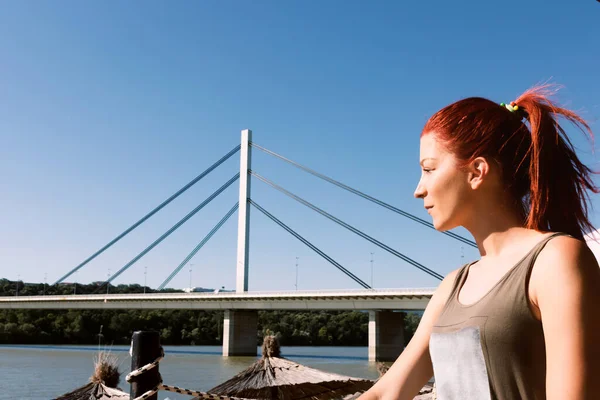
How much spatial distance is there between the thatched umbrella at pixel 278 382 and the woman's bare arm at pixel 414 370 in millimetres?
10025

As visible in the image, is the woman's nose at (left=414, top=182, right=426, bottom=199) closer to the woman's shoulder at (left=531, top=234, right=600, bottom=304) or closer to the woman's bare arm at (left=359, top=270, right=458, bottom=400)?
the woman's bare arm at (left=359, top=270, right=458, bottom=400)

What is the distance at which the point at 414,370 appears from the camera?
4.67 feet

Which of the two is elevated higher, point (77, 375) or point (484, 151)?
point (484, 151)

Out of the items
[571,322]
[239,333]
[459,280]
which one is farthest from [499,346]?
[239,333]

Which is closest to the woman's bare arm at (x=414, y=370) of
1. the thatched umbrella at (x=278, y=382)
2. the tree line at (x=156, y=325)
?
the thatched umbrella at (x=278, y=382)

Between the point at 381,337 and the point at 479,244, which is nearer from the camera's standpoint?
the point at 479,244

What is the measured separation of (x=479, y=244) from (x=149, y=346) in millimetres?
1444

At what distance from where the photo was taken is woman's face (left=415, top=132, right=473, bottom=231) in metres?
1.26

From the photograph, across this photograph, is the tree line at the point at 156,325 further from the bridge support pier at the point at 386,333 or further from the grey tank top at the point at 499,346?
the grey tank top at the point at 499,346

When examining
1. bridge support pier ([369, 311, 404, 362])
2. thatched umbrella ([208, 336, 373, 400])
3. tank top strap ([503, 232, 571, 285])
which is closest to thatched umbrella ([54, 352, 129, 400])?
thatched umbrella ([208, 336, 373, 400])

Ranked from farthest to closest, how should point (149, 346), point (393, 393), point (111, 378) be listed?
point (111, 378), point (149, 346), point (393, 393)

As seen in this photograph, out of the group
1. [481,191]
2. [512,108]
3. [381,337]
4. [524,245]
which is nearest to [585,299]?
[524,245]

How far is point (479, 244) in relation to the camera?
4.27 feet

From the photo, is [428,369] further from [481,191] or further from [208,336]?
[208,336]
